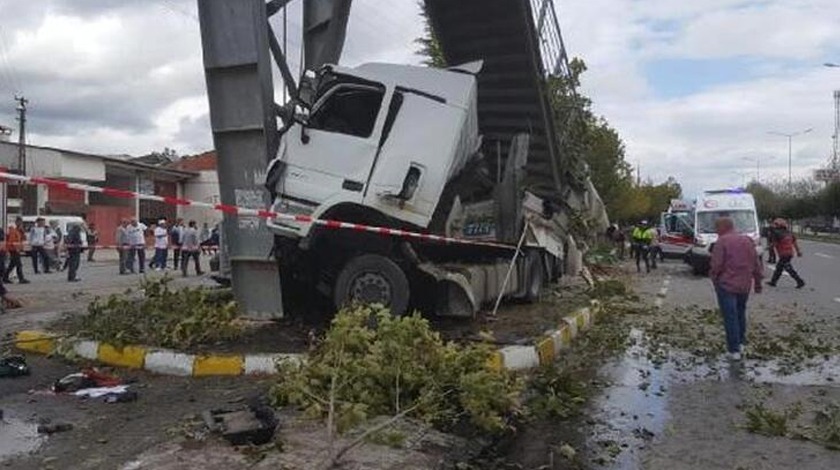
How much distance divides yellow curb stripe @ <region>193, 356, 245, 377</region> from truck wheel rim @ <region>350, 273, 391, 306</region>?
5.67 feet

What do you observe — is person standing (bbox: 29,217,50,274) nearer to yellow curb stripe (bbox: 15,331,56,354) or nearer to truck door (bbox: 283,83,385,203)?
yellow curb stripe (bbox: 15,331,56,354)

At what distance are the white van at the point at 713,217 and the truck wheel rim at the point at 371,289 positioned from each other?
17.8m

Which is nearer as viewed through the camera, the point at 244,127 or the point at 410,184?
the point at 244,127

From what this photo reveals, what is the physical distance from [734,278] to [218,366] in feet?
18.3

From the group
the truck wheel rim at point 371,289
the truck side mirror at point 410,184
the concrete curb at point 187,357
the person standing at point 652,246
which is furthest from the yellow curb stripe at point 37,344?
the person standing at point 652,246

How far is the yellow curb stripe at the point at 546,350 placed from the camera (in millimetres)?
8625

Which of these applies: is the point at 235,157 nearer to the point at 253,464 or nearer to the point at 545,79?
the point at 253,464

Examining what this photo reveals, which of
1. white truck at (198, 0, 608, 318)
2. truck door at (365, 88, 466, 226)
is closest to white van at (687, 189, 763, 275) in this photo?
white truck at (198, 0, 608, 318)

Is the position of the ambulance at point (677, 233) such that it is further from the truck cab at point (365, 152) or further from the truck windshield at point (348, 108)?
the truck windshield at point (348, 108)

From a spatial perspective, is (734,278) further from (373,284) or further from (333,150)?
(333,150)

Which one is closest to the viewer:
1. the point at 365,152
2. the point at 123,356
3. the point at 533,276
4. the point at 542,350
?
the point at 123,356

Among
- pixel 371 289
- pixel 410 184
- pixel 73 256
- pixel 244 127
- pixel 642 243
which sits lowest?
pixel 371 289

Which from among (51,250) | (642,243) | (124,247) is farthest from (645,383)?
(642,243)

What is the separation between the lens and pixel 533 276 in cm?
1340
